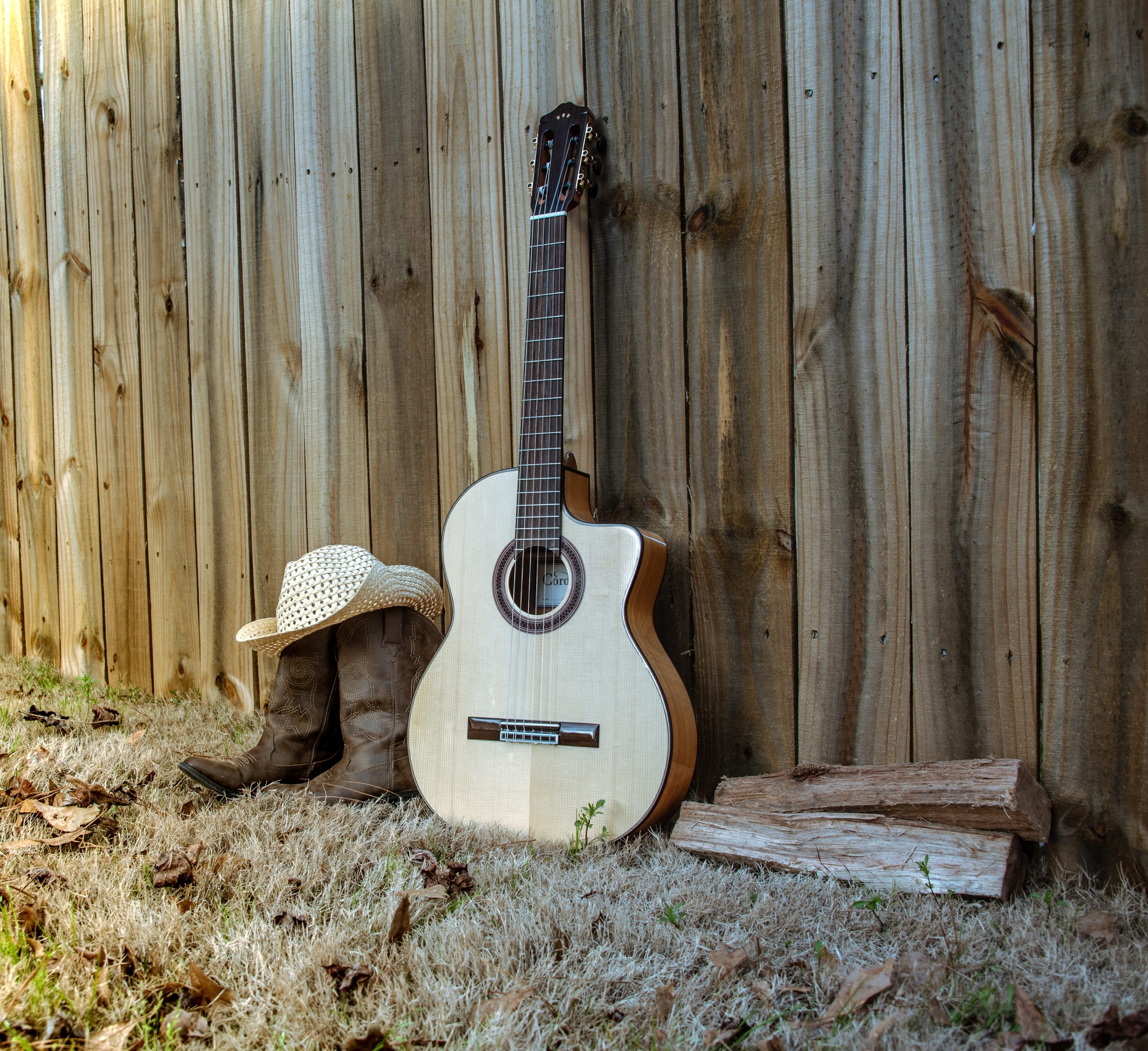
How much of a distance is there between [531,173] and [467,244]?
225 mm

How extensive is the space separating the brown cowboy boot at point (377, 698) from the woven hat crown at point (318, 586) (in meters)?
0.08

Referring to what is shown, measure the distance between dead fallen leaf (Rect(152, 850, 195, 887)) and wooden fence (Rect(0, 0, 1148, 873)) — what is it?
90 centimetres

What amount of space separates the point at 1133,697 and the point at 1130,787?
151mm

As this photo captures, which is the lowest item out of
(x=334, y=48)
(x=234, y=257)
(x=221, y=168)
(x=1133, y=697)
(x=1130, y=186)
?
(x=1133, y=697)

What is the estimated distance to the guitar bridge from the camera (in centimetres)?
156

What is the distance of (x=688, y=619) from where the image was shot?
1.78 meters

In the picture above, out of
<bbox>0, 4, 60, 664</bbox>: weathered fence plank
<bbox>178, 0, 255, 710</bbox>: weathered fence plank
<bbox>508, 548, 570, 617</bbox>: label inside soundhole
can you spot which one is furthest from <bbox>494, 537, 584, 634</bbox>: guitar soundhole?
<bbox>0, 4, 60, 664</bbox>: weathered fence plank

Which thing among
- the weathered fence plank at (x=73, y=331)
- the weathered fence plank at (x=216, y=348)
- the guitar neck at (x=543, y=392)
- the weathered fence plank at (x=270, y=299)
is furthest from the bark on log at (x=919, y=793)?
the weathered fence plank at (x=73, y=331)

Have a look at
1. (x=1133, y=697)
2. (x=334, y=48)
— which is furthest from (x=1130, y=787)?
(x=334, y=48)

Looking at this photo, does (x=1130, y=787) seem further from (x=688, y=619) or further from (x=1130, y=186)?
(x=1130, y=186)

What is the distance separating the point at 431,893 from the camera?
49.9 inches

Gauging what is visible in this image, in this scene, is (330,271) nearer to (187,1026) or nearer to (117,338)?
(117,338)

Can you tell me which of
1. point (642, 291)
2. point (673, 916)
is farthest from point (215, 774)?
point (642, 291)

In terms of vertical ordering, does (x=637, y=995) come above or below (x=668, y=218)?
below
